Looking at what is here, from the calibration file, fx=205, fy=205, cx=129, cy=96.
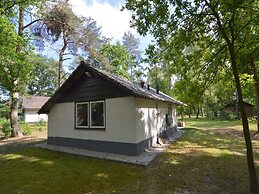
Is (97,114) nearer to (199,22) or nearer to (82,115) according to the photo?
(82,115)

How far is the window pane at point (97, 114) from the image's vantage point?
10797 millimetres

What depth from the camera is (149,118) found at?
1157 centimetres

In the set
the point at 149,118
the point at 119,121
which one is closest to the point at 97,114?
the point at 119,121

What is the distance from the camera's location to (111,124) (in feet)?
33.8

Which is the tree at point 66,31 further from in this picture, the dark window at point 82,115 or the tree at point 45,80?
the tree at point 45,80

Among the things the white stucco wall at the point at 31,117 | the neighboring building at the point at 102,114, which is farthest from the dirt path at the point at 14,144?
the white stucco wall at the point at 31,117

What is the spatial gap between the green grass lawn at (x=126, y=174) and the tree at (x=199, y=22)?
1537 mm

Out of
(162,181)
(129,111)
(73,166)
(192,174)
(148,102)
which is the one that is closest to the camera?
(162,181)

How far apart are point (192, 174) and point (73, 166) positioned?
15.3ft

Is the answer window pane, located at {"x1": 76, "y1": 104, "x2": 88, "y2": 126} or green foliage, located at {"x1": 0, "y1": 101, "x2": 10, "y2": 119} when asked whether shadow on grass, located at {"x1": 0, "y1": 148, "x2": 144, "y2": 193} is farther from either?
green foliage, located at {"x1": 0, "y1": 101, "x2": 10, "y2": 119}

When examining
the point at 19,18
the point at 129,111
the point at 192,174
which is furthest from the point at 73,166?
the point at 19,18

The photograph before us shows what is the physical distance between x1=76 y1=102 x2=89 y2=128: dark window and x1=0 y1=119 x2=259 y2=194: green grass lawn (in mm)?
1978

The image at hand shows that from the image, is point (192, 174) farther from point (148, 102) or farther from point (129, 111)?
point (148, 102)

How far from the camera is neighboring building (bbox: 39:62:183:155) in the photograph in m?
9.73
